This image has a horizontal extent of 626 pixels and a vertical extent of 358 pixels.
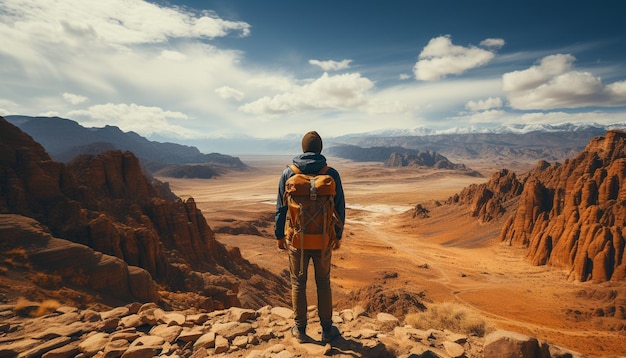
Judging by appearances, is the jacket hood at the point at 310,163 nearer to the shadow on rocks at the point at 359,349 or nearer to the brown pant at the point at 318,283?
the brown pant at the point at 318,283

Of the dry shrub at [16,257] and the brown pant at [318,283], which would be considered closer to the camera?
the brown pant at [318,283]

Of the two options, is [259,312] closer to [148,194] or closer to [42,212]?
[42,212]

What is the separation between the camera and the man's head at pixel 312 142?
470 cm

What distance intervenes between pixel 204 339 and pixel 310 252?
227 centimetres

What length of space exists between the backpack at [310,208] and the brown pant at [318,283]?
187 mm

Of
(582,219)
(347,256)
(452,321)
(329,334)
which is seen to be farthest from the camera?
(347,256)

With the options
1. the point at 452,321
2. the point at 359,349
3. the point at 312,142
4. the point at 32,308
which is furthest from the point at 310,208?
the point at 452,321

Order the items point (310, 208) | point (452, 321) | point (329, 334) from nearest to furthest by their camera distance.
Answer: point (310, 208)
point (329, 334)
point (452, 321)

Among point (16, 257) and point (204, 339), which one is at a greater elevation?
point (16, 257)

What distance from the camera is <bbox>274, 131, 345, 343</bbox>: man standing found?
463cm

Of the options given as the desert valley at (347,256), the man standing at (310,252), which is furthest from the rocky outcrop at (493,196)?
the man standing at (310,252)

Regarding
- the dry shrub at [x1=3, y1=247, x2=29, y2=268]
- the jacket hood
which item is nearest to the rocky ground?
the jacket hood

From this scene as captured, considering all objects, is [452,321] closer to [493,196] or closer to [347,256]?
[347,256]

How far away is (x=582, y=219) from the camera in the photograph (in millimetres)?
26859
